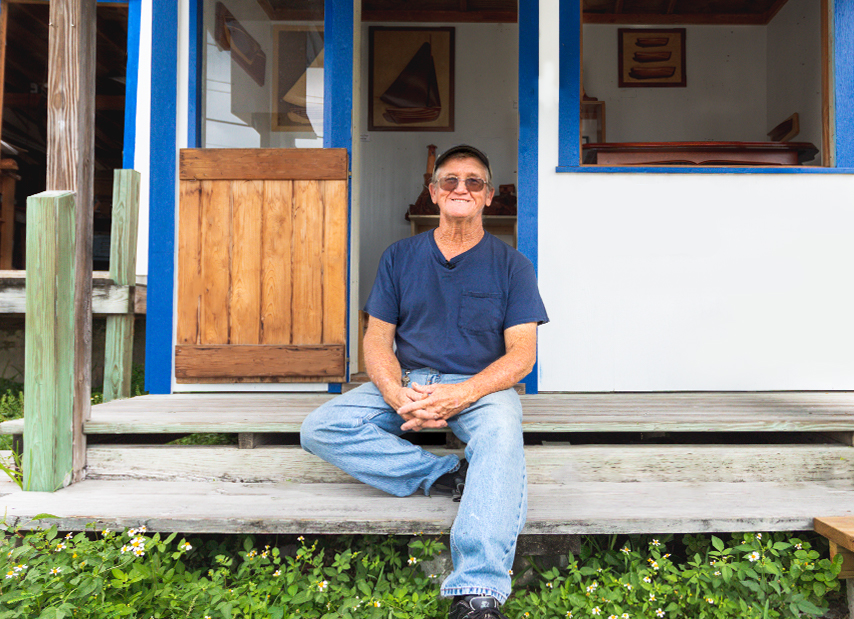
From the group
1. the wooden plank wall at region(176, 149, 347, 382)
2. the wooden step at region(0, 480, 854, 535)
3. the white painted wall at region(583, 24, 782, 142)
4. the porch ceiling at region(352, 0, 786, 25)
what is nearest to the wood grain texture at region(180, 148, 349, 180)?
the wooden plank wall at region(176, 149, 347, 382)

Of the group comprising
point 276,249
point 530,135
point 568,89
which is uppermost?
point 568,89

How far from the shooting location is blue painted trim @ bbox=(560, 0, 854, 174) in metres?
2.96

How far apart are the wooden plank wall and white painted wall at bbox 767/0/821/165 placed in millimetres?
2974

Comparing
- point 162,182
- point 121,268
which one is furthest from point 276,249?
point 121,268

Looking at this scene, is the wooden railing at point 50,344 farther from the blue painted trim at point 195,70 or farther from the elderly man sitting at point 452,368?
the blue painted trim at point 195,70

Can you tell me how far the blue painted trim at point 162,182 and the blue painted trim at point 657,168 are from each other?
199 centimetres

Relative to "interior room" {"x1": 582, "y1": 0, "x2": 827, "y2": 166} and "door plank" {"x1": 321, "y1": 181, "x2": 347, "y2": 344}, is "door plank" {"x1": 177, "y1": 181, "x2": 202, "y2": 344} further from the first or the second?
"interior room" {"x1": 582, "y1": 0, "x2": 827, "y2": 166}

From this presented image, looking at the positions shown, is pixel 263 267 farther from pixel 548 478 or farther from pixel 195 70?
pixel 548 478

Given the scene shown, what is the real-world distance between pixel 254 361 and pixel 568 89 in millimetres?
2127

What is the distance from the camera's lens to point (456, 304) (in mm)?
2033

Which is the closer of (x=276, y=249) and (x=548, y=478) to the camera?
(x=548, y=478)

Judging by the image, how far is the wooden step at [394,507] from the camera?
1.67m

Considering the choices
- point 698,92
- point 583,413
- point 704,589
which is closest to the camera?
point 704,589

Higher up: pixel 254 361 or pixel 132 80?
pixel 132 80
